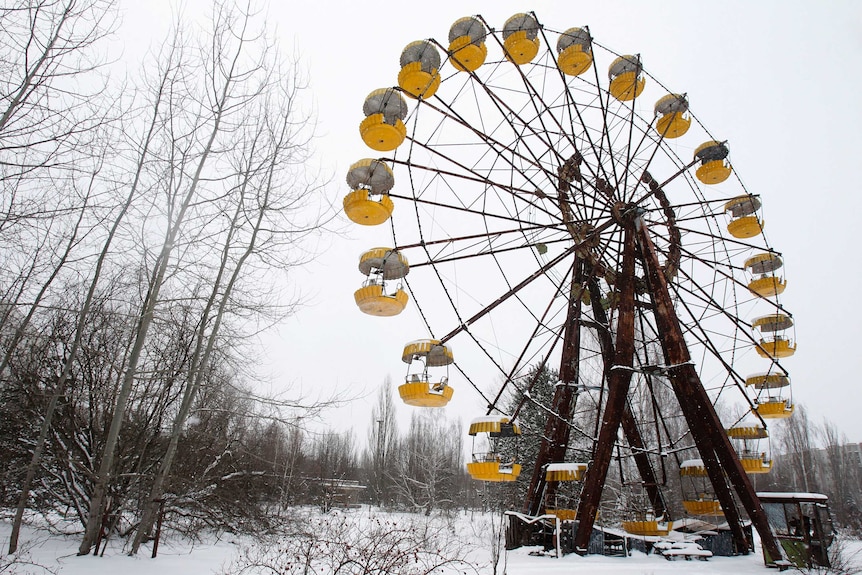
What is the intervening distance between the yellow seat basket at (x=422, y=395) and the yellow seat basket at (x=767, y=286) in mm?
8607

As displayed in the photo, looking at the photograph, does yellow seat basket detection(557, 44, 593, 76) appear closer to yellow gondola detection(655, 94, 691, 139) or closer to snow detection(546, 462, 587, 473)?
yellow gondola detection(655, 94, 691, 139)

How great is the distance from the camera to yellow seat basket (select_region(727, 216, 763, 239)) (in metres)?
12.3

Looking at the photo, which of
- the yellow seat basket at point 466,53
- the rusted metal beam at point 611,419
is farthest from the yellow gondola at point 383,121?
the rusted metal beam at point 611,419

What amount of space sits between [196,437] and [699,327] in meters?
12.8

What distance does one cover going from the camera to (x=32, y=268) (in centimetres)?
730

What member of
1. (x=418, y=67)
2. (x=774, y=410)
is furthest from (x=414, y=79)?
(x=774, y=410)

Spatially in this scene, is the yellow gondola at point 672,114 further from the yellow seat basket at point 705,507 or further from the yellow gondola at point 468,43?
the yellow seat basket at point 705,507

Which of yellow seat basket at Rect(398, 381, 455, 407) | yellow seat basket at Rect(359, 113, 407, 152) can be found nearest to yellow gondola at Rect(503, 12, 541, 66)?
yellow seat basket at Rect(359, 113, 407, 152)

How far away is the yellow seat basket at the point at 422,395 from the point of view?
9.91 m

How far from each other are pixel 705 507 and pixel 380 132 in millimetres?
10082

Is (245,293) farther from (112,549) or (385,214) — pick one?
(112,549)

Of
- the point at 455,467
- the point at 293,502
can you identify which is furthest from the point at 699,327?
the point at 455,467

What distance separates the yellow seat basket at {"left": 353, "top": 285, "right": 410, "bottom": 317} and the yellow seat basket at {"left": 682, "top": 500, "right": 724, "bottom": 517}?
7.39m

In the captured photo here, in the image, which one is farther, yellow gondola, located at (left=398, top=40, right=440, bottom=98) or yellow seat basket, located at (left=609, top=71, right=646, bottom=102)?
yellow seat basket, located at (left=609, top=71, right=646, bottom=102)
